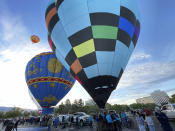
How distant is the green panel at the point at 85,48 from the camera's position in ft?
23.5

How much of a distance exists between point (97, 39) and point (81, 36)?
1.05 metres

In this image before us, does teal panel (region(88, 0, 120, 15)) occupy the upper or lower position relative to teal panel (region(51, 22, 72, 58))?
upper

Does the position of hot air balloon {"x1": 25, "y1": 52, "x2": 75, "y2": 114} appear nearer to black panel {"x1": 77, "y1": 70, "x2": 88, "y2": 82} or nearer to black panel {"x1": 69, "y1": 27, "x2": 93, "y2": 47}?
black panel {"x1": 69, "y1": 27, "x2": 93, "y2": 47}

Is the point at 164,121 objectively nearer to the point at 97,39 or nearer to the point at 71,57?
the point at 97,39

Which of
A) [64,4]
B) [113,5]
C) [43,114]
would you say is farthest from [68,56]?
[43,114]

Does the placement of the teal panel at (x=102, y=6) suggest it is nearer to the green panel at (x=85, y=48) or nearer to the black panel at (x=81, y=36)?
the black panel at (x=81, y=36)

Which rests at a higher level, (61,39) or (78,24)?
(78,24)

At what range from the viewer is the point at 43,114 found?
17.8 m

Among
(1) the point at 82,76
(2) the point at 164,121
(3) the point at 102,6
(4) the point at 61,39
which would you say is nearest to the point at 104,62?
(1) the point at 82,76

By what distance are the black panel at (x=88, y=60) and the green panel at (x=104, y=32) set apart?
123cm

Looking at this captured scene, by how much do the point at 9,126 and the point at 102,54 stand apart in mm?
8425

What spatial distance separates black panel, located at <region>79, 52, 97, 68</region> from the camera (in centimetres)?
701

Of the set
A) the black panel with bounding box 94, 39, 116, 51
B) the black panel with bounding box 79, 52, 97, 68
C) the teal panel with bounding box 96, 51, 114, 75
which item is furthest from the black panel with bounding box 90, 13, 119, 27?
the black panel with bounding box 79, 52, 97, 68

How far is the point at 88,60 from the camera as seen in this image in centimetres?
711
